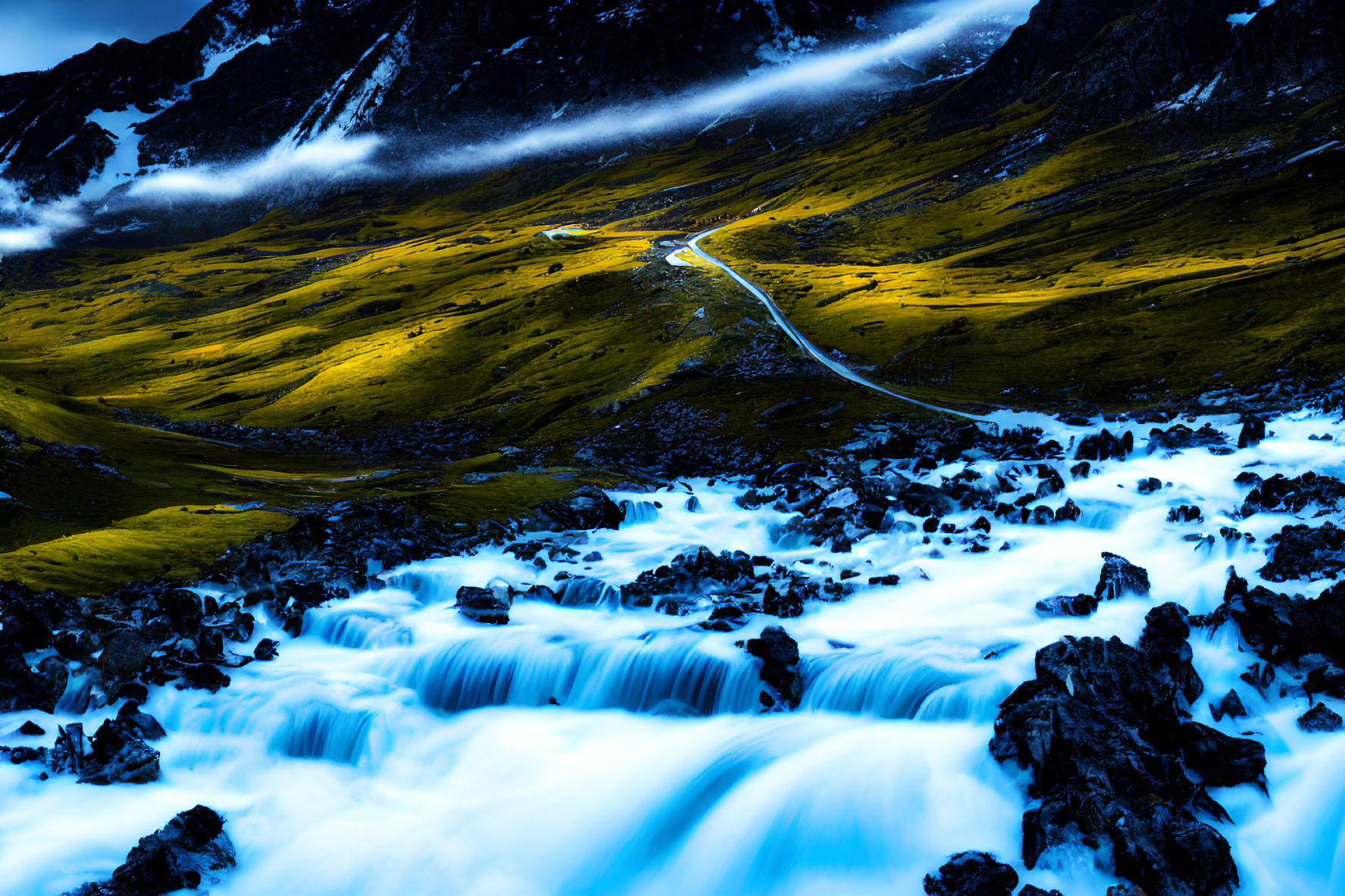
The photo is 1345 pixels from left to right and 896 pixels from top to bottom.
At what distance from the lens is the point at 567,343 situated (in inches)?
4439

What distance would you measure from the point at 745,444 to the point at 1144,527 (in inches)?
1354

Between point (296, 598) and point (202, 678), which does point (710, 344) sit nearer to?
point (296, 598)

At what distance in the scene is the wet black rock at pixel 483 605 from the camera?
35031mm

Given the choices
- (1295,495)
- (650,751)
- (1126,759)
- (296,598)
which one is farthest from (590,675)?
(1295,495)

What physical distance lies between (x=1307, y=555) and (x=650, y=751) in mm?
25602

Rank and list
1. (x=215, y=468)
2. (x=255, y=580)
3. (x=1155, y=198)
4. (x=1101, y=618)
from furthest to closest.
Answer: (x=1155, y=198)
(x=215, y=468)
(x=255, y=580)
(x=1101, y=618)

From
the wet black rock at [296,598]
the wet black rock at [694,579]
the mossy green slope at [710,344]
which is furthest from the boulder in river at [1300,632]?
the mossy green slope at [710,344]

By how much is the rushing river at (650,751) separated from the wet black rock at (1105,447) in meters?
15.6

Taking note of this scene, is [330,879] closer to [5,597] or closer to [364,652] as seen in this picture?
[364,652]

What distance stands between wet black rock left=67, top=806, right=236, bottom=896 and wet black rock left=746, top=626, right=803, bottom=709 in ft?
55.4

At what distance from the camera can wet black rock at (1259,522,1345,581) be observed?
29.2 meters

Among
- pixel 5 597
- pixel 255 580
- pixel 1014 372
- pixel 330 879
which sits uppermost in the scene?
pixel 5 597

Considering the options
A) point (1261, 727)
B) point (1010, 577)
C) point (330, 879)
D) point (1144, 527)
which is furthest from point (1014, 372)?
point (330, 879)

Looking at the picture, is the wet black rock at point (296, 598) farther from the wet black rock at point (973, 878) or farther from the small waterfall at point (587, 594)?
the wet black rock at point (973, 878)
